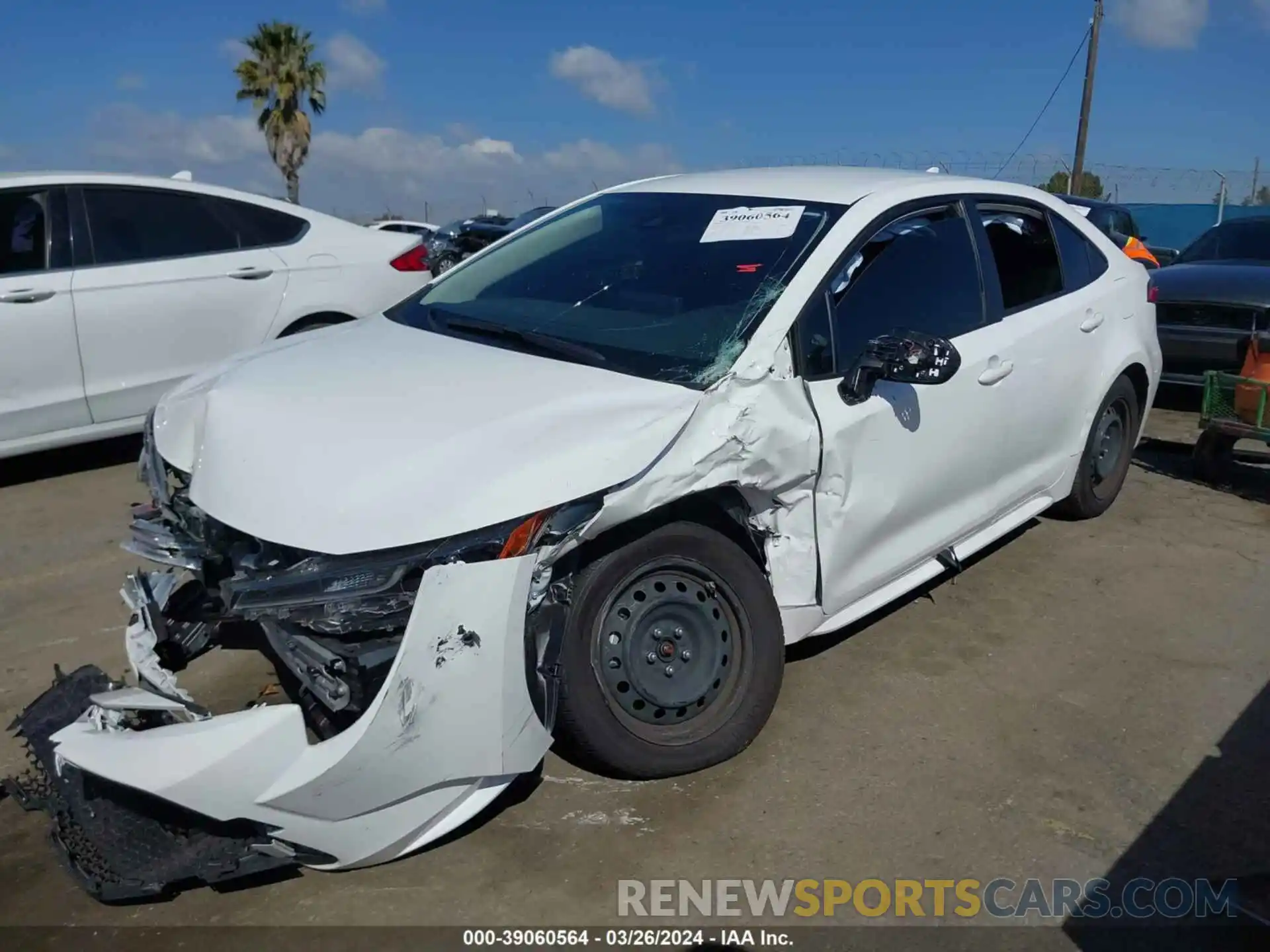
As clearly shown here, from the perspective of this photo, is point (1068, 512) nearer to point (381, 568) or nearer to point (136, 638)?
point (381, 568)

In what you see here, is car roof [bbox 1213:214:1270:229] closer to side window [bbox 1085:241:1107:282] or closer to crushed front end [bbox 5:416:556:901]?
side window [bbox 1085:241:1107:282]

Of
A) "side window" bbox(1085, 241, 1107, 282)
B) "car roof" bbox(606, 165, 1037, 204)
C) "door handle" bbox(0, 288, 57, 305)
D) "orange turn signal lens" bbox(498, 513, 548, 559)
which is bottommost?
"orange turn signal lens" bbox(498, 513, 548, 559)

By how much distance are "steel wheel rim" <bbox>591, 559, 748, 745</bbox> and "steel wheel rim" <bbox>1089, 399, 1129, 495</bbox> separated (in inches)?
108

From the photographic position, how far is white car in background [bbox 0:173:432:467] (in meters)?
5.42

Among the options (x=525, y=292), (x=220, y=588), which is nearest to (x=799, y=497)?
(x=525, y=292)

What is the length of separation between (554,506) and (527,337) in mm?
979

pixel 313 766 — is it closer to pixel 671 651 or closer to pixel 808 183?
pixel 671 651

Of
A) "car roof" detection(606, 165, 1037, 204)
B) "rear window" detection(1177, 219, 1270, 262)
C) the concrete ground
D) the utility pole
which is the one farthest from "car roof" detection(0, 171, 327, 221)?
the utility pole

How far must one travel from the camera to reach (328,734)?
243cm

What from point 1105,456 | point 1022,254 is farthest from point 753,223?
point 1105,456

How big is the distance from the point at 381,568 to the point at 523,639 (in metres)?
0.38

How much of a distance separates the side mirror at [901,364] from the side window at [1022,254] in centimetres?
108

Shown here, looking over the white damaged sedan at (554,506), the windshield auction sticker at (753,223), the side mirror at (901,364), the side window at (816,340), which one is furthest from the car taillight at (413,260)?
the side mirror at (901,364)

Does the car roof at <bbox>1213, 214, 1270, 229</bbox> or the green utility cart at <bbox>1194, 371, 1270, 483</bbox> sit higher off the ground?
the car roof at <bbox>1213, 214, 1270, 229</bbox>
